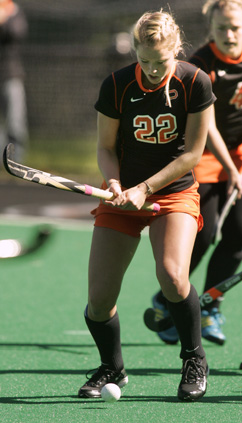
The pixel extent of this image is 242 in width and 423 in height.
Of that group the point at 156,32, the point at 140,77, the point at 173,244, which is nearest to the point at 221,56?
the point at 140,77

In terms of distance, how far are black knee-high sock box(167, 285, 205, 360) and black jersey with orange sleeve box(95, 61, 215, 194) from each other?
0.53 meters

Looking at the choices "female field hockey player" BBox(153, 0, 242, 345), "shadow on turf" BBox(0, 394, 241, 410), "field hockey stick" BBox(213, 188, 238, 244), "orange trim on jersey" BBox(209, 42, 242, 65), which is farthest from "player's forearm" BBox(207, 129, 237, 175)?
"shadow on turf" BBox(0, 394, 241, 410)

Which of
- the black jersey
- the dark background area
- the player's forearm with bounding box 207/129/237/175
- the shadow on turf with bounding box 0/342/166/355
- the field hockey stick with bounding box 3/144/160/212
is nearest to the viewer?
the field hockey stick with bounding box 3/144/160/212

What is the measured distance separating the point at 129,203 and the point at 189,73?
67 centimetres

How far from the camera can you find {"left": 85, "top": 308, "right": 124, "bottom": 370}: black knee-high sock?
14.1 ft

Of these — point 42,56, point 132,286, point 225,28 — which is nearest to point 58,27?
point 42,56

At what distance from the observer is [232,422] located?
390 cm

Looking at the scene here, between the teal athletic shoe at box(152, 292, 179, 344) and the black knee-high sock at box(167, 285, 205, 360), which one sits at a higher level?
the black knee-high sock at box(167, 285, 205, 360)

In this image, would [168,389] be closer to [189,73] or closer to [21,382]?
[21,382]

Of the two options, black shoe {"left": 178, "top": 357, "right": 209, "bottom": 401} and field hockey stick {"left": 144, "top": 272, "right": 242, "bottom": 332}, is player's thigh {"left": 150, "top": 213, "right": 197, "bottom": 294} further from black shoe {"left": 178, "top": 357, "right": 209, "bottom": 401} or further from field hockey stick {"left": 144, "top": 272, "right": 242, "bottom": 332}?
field hockey stick {"left": 144, "top": 272, "right": 242, "bottom": 332}

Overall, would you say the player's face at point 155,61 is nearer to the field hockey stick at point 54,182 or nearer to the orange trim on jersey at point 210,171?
the field hockey stick at point 54,182

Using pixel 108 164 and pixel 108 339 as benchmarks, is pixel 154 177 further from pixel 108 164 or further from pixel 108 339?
pixel 108 339

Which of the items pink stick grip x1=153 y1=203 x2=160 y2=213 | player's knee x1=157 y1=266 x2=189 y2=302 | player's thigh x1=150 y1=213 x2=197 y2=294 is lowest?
player's knee x1=157 y1=266 x2=189 y2=302

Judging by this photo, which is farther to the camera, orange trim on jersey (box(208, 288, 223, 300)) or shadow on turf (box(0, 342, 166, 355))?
shadow on turf (box(0, 342, 166, 355))
